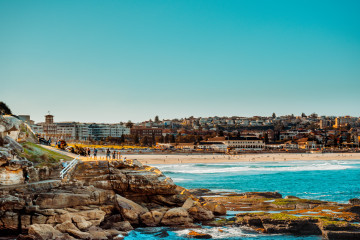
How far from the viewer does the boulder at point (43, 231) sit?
1401 cm

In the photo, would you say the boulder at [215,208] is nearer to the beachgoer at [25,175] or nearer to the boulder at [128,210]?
the boulder at [128,210]

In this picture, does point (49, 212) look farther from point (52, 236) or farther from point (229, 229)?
point (229, 229)

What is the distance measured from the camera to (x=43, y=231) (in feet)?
46.6

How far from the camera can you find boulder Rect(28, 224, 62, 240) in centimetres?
1401

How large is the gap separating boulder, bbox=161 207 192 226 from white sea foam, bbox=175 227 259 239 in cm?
80

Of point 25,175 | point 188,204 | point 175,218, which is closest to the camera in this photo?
point 25,175

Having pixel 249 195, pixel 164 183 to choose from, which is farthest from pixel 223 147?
pixel 164 183

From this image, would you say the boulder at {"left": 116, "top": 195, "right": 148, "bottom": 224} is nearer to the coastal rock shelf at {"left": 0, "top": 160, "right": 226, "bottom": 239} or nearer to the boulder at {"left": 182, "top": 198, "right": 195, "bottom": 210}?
the coastal rock shelf at {"left": 0, "top": 160, "right": 226, "bottom": 239}

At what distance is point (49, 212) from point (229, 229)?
7544 millimetres

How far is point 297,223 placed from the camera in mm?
17797

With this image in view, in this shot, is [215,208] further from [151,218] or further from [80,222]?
[80,222]

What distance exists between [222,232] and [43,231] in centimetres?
723

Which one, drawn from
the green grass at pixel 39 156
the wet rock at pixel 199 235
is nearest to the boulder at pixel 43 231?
the green grass at pixel 39 156

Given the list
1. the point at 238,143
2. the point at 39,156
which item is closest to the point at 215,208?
the point at 39,156
